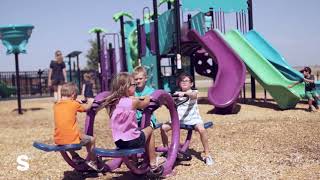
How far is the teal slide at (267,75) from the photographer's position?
11477mm

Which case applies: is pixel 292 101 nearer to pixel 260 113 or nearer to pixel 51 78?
pixel 260 113

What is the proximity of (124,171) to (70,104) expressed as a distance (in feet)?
4.01

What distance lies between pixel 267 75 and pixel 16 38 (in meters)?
8.71

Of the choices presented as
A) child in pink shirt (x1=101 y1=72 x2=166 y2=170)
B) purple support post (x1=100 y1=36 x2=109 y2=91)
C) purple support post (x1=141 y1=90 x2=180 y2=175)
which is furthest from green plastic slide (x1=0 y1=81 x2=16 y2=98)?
child in pink shirt (x1=101 y1=72 x2=166 y2=170)

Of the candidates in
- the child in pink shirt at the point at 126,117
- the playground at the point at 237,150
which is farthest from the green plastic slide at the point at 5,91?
the child in pink shirt at the point at 126,117

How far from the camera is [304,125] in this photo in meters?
8.59

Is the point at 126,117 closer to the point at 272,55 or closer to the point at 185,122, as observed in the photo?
the point at 185,122

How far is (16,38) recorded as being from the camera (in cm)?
1545

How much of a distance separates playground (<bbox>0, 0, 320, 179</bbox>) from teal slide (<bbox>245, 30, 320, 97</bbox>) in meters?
0.03

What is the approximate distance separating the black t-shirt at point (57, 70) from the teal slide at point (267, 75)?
16.5ft

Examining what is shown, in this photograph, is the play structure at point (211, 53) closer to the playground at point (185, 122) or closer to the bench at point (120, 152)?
the playground at point (185, 122)

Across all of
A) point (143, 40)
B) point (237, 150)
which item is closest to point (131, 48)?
point (143, 40)

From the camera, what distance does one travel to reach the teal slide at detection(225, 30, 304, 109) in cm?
1148

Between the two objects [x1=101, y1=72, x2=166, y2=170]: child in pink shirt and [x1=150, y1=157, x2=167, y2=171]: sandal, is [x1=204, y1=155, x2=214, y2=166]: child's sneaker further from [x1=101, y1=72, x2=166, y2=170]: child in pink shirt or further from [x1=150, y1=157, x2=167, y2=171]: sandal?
[x1=101, y1=72, x2=166, y2=170]: child in pink shirt
